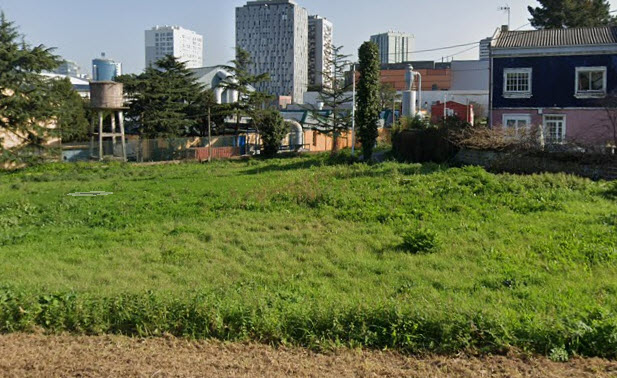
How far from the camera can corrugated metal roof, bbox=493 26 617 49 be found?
31250 millimetres

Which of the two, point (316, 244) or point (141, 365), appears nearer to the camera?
point (141, 365)

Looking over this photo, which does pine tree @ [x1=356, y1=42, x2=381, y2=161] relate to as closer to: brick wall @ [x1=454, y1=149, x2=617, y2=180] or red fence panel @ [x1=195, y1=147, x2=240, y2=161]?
brick wall @ [x1=454, y1=149, x2=617, y2=180]

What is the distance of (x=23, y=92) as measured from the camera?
3522 centimetres

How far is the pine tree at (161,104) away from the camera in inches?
1801

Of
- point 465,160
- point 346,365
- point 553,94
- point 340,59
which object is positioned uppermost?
point 340,59

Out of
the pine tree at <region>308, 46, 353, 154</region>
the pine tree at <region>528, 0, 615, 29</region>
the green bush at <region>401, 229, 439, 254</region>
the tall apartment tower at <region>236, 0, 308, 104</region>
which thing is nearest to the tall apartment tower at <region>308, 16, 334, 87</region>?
the tall apartment tower at <region>236, 0, 308, 104</region>

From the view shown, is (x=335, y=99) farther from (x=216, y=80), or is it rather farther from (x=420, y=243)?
(x=420, y=243)

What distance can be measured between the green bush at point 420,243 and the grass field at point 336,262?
0.09 feet

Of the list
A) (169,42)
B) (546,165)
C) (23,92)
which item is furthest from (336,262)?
(169,42)

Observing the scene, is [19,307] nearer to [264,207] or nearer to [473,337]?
[473,337]

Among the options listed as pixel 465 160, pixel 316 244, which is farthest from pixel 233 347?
pixel 465 160

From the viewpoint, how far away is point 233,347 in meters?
6.55

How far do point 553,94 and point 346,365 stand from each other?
29.3 meters

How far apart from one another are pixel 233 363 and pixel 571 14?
5559 centimetres
